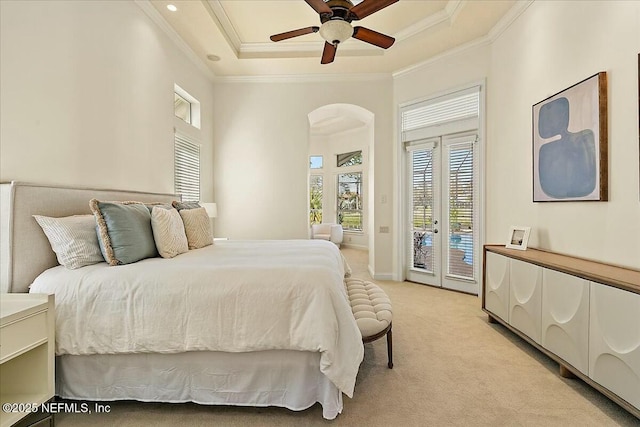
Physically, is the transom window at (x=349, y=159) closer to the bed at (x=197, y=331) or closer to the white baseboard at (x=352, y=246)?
the white baseboard at (x=352, y=246)

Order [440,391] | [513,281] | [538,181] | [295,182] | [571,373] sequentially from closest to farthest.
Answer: [440,391] → [571,373] → [513,281] → [538,181] → [295,182]

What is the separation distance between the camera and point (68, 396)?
1793 millimetres

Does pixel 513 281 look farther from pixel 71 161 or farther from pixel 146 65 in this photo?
pixel 146 65

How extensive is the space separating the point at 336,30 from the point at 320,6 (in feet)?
0.78

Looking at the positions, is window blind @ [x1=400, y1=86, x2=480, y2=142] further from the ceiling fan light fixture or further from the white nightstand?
the white nightstand

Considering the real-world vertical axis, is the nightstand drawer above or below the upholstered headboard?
below

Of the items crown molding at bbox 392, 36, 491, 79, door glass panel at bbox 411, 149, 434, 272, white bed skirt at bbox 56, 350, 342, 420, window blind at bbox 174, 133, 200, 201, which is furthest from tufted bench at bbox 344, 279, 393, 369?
crown molding at bbox 392, 36, 491, 79

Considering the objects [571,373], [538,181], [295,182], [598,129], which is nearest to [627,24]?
[598,129]

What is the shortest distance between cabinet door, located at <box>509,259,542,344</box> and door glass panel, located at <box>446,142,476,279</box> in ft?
5.15

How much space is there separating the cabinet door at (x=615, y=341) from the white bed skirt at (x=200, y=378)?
1.61 meters

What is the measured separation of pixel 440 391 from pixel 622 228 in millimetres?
1670

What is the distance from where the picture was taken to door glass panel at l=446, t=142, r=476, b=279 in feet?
13.8

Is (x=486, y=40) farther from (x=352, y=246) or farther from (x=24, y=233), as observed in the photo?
(x=352, y=246)

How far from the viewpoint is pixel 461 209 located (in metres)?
4.30
